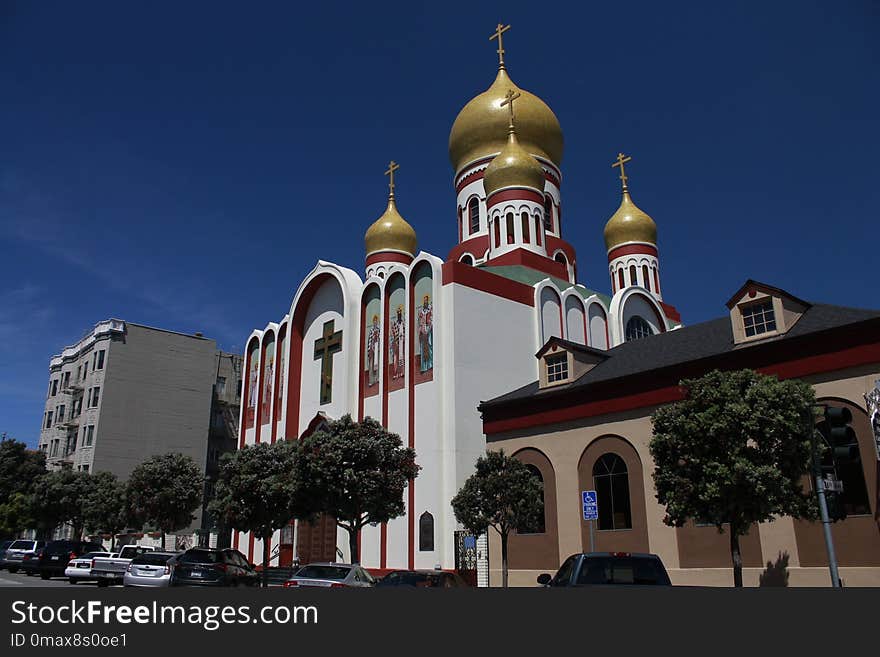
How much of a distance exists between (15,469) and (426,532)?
134ft

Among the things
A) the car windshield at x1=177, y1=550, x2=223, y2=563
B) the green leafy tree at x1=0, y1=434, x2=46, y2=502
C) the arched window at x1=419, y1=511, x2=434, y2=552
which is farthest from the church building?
the green leafy tree at x1=0, y1=434, x2=46, y2=502

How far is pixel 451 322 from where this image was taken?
3209 cm

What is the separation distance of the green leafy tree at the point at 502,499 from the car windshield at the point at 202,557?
7.92m

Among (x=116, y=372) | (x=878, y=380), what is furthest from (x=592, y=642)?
(x=116, y=372)

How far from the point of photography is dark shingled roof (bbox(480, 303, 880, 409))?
20.8 metres

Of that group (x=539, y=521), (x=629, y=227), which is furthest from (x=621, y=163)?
(x=539, y=521)

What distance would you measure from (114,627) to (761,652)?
213 inches

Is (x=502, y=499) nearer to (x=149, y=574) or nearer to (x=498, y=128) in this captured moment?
(x=149, y=574)

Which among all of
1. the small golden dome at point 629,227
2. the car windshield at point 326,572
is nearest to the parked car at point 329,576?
the car windshield at point 326,572

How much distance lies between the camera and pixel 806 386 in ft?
56.5

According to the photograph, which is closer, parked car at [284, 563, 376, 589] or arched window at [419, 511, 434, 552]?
parked car at [284, 563, 376, 589]

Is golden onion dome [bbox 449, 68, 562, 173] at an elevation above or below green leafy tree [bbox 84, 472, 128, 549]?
above

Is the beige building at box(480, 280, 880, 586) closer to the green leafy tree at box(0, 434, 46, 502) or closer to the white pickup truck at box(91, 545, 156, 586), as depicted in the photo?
the white pickup truck at box(91, 545, 156, 586)

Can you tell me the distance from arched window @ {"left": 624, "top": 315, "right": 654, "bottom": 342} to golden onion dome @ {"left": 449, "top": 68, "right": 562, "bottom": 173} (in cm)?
1306
